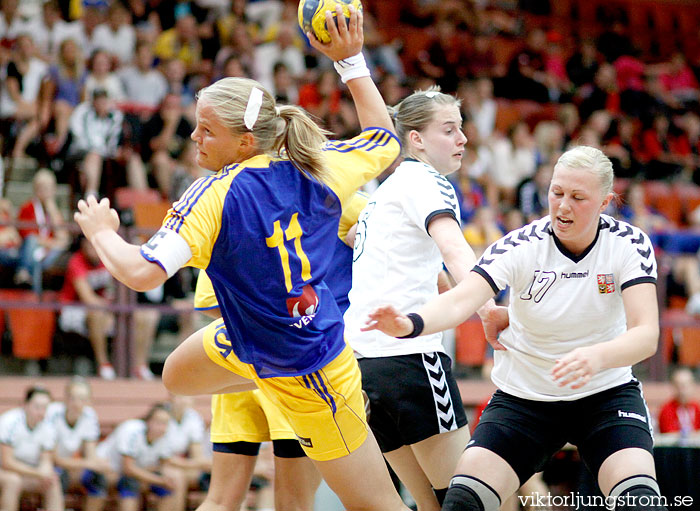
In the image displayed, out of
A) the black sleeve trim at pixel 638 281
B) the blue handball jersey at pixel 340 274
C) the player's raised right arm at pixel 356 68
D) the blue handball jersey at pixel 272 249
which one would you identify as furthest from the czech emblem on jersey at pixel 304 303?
the black sleeve trim at pixel 638 281

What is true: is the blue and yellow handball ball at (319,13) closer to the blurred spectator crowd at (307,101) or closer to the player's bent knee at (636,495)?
the player's bent knee at (636,495)

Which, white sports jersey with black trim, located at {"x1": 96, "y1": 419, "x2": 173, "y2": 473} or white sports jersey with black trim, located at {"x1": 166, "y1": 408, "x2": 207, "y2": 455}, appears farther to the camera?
white sports jersey with black trim, located at {"x1": 166, "y1": 408, "x2": 207, "y2": 455}

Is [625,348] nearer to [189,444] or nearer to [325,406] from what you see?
[325,406]

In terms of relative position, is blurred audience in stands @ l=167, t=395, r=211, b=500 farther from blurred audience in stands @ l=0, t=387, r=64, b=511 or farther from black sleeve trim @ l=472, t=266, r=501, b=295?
black sleeve trim @ l=472, t=266, r=501, b=295

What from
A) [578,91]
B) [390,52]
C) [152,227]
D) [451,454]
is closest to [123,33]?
[152,227]

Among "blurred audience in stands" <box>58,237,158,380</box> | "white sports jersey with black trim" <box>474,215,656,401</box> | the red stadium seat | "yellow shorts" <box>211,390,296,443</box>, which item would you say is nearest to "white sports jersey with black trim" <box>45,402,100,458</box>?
"blurred audience in stands" <box>58,237,158,380</box>

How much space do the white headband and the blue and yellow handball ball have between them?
1.68ft

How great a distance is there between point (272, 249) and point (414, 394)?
956 mm

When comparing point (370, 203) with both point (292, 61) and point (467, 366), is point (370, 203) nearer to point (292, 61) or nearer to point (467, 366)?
point (467, 366)

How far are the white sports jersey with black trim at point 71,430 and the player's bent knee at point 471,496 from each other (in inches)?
200

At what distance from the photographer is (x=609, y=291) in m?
3.50

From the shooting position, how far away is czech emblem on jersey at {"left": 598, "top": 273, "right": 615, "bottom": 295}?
3486mm

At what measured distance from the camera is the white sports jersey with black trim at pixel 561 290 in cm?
349

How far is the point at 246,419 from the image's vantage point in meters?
4.34
